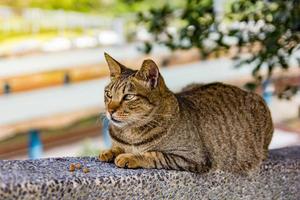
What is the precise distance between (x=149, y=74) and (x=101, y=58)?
6.43 metres

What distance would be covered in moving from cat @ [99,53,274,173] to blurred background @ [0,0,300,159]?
333 millimetres

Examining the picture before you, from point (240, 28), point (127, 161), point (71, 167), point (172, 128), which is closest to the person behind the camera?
point (71, 167)

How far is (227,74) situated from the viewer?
24.7 ft

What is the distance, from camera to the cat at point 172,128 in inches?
79.0

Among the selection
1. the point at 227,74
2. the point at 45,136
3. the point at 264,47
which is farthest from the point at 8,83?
the point at 264,47

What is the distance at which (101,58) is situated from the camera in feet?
27.5

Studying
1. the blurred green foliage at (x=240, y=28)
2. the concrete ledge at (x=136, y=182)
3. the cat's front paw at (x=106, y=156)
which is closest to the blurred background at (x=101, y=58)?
the blurred green foliage at (x=240, y=28)

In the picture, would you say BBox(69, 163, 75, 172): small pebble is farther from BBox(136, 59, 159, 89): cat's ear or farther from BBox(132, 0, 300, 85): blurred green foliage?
BBox(132, 0, 300, 85): blurred green foliage

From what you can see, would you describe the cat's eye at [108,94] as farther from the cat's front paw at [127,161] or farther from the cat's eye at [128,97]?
the cat's front paw at [127,161]

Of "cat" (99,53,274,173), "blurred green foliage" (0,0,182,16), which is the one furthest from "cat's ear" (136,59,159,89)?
"blurred green foliage" (0,0,182,16)

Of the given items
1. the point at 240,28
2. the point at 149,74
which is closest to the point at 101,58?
the point at 240,28

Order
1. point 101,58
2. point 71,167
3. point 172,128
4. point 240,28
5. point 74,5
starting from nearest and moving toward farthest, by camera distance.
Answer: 1. point 71,167
2. point 172,128
3. point 240,28
4. point 101,58
5. point 74,5

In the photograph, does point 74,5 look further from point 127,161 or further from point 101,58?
point 127,161

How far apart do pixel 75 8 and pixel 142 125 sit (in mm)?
7535
